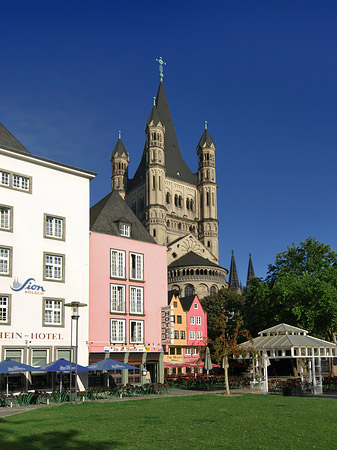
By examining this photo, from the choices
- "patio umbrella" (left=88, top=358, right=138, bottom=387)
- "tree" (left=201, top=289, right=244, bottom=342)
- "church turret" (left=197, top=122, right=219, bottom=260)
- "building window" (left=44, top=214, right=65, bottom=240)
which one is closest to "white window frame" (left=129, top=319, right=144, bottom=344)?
"patio umbrella" (left=88, top=358, right=138, bottom=387)

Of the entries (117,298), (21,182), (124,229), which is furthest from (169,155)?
(21,182)

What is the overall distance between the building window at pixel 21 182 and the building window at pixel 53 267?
4.83 metres

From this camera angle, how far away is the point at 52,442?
14.6 meters

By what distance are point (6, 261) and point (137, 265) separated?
1211 centimetres

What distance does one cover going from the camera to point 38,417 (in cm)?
2150

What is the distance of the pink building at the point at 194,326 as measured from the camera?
3063 inches

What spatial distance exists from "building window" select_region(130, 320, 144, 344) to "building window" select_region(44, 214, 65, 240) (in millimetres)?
9452

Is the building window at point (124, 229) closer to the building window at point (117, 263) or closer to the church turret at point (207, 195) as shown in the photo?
the building window at point (117, 263)

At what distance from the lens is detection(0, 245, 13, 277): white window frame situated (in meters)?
34.4

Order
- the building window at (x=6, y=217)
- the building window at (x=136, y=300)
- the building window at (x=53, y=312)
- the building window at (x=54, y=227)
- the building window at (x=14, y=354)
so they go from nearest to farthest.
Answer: the building window at (x=14, y=354), the building window at (x=6, y=217), the building window at (x=53, y=312), the building window at (x=54, y=227), the building window at (x=136, y=300)

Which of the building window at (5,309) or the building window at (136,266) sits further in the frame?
the building window at (136,266)

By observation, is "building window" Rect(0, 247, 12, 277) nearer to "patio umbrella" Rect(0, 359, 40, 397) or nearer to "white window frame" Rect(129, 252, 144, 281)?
"patio umbrella" Rect(0, 359, 40, 397)

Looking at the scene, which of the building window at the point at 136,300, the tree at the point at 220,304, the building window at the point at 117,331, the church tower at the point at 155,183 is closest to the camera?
the building window at the point at 117,331

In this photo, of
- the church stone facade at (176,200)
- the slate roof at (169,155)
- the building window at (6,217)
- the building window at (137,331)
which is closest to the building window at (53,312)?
the building window at (6,217)
